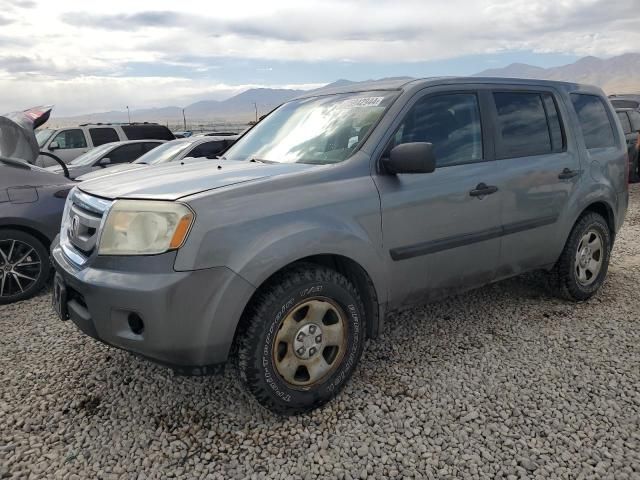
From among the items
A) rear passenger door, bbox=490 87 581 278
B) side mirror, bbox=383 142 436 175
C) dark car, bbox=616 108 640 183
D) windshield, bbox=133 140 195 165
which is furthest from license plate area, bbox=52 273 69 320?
dark car, bbox=616 108 640 183

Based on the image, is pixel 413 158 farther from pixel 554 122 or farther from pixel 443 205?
pixel 554 122

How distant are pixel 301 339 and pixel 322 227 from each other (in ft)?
1.93

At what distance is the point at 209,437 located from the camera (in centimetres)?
254

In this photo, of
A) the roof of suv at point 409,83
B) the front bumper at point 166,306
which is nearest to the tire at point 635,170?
the roof of suv at point 409,83

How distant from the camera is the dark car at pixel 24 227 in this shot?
457cm

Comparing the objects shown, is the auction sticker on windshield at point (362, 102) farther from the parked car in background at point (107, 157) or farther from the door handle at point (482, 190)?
the parked car in background at point (107, 157)

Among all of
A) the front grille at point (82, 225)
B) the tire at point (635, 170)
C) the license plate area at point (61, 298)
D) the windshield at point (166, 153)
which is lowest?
the tire at point (635, 170)

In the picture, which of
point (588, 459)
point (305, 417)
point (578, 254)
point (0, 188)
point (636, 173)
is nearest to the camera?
point (588, 459)

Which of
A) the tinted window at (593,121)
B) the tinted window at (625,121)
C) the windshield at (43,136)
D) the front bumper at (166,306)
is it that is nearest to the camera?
the front bumper at (166,306)

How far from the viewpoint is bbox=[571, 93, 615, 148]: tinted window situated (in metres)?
4.19

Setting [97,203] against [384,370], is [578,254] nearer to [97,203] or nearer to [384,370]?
[384,370]

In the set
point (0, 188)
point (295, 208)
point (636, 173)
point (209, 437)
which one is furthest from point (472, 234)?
point (636, 173)

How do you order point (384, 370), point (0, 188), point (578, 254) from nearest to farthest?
point (384, 370) → point (578, 254) → point (0, 188)

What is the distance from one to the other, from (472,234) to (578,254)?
147 centimetres
